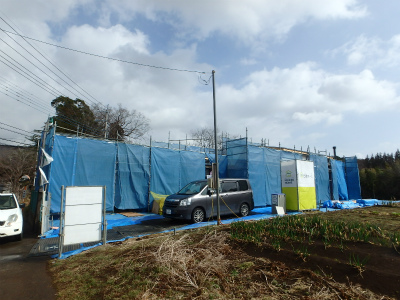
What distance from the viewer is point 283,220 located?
648 centimetres

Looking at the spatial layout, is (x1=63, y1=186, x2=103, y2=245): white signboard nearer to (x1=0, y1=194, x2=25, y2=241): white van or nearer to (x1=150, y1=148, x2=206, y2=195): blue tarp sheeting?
(x1=0, y1=194, x2=25, y2=241): white van

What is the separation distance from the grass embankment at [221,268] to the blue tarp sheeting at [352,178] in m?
18.7

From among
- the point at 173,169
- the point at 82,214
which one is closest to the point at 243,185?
the point at 173,169

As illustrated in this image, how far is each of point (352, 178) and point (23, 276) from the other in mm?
23465

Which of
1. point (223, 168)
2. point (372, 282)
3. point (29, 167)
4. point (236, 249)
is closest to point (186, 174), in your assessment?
point (223, 168)

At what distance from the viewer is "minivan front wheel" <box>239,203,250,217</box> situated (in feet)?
34.6

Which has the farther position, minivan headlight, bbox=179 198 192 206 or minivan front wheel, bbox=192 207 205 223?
minivan front wheel, bbox=192 207 205 223

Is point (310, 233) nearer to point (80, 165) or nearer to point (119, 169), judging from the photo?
point (119, 169)

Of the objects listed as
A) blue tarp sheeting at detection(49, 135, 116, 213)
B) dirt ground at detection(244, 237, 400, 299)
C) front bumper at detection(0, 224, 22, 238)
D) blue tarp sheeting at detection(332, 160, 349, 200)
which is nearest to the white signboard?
front bumper at detection(0, 224, 22, 238)

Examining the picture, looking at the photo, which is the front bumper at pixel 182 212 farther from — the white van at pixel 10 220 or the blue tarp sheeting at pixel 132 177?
the white van at pixel 10 220

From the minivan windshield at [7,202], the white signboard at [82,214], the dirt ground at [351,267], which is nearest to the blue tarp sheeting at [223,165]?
the white signboard at [82,214]

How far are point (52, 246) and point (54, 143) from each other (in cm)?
496

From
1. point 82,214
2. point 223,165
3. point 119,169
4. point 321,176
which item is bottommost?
point 82,214

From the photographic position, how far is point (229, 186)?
10.5 m
